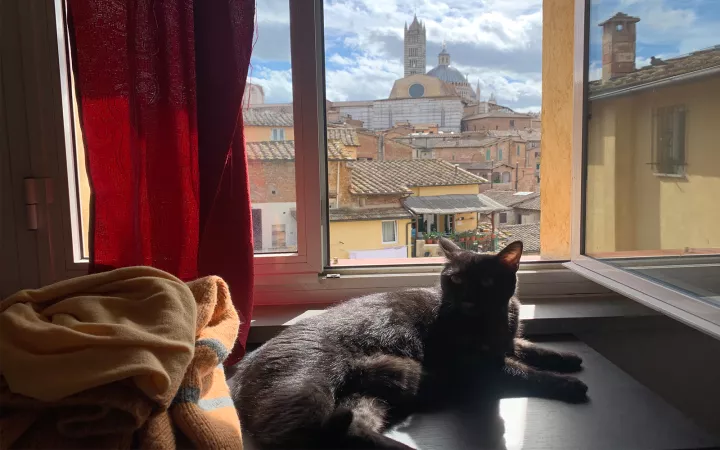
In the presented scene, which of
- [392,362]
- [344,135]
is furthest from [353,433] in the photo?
[344,135]

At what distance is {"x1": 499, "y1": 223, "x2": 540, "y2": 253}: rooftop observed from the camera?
5.08 feet

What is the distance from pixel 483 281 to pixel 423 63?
62 centimetres

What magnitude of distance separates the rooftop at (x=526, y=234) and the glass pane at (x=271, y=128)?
23.6 inches

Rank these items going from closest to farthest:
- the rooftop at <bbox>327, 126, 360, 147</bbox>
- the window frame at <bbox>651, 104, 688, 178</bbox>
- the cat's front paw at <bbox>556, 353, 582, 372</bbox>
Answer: the window frame at <bbox>651, 104, 688, 178</bbox> < the cat's front paw at <bbox>556, 353, 582, 372</bbox> < the rooftop at <bbox>327, 126, 360, 147</bbox>

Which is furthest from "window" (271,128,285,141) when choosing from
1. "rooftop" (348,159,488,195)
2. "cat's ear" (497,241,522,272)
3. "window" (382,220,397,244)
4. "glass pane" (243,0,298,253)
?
"cat's ear" (497,241,522,272)

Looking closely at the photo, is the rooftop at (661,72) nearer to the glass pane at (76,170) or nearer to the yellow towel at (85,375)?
the yellow towel at (85,375)

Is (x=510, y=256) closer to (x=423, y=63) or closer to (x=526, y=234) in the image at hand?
(x=526, y=234)

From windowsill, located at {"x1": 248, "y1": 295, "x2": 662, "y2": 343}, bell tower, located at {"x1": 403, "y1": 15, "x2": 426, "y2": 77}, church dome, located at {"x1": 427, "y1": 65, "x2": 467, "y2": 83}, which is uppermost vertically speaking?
bell tower, located at {"x1": 403, "y1": 15, "x2": 426, "y2": 77}

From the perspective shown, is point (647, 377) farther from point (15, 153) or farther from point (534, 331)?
point (15, 153)

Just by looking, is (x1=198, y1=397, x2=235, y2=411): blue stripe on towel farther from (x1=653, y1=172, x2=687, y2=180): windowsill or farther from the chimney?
the chimney

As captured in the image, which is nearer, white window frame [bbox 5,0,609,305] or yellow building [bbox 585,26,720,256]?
yellow building [bbox 585,26,720,256]

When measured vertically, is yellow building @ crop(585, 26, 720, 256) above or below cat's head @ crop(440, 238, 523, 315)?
above

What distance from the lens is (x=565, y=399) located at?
1.09 meters

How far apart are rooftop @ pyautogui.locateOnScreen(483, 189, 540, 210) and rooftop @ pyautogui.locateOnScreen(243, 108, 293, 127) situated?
0.58 meters
